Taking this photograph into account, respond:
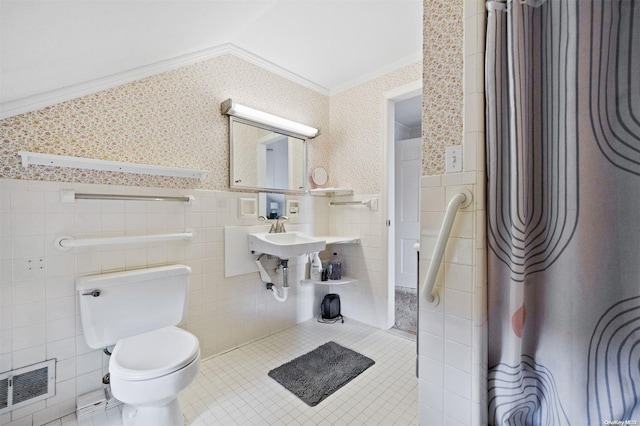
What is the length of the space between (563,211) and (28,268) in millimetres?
2305

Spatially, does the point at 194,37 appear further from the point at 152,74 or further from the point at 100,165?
the point at 100,165

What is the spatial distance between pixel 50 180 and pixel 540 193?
2.23 m

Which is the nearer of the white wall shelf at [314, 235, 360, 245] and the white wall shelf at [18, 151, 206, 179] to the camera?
the white wall shelf at [18, 151, 206, 179]

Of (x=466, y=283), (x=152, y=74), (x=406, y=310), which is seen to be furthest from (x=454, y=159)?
(x=406, y=310)

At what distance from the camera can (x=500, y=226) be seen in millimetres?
939

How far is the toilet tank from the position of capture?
1396 millimetres

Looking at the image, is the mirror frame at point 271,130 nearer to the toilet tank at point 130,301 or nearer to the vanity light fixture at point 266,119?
the vanity light fixture at point 266,119

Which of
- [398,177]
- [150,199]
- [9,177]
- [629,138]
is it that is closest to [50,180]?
[9,177]

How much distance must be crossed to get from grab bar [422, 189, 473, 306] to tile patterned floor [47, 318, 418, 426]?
3.06 ft

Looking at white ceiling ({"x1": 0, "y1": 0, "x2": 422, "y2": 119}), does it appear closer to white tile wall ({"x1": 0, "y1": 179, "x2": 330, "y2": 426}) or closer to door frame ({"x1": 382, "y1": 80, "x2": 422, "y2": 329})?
door frame ({"x1": 382, "y1": 80, "x2": 422, "y2": 329})

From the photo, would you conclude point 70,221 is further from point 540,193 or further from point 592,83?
point 592,83

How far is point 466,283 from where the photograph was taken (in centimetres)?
97

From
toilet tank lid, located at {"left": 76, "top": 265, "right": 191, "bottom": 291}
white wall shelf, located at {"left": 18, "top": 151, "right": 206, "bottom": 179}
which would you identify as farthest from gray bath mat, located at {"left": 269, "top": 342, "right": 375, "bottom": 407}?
white wall shelf, located at {"left": 18, "top": 151, "right": 206, "bottom": 179}

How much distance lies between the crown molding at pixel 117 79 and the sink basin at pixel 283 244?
131cm
